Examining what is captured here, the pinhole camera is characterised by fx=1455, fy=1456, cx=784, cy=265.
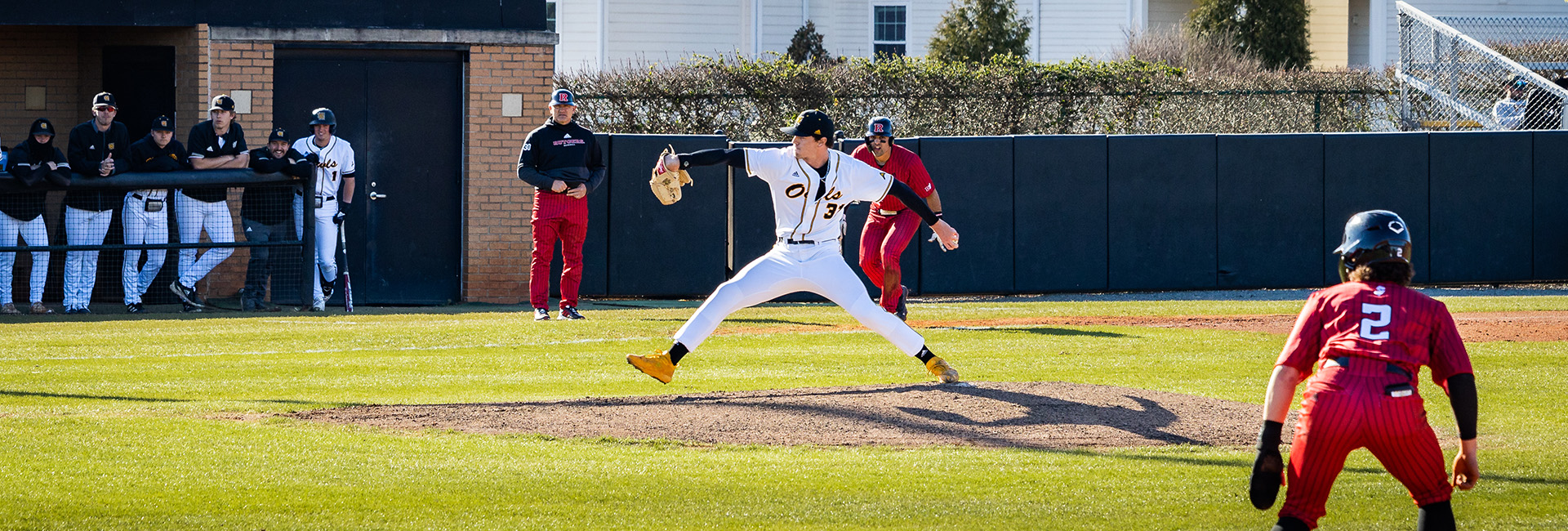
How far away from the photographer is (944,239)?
28.9ft

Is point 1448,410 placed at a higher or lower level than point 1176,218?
lower

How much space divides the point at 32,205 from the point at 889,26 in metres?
19.8

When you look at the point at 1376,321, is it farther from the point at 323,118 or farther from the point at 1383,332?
the point at 323,118

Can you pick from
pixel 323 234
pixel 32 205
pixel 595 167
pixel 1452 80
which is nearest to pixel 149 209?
pixel 32 205

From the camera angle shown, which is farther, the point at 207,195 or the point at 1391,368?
the point at 207,195

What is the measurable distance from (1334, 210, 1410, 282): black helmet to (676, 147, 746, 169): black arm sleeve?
14.7 feet

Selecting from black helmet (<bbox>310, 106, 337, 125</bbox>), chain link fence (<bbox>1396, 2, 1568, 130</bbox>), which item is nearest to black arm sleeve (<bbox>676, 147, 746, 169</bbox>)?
black helmet (<bbox>310, 106, 337, 125</bbox>)

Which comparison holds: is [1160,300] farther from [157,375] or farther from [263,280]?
[157,375]

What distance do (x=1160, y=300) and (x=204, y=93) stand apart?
417 inches

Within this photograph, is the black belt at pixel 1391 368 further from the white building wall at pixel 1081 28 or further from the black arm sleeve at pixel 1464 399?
the white building wall at pixel 1081 28

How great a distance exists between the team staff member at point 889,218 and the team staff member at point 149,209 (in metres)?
6.35

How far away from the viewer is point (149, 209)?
1343cm

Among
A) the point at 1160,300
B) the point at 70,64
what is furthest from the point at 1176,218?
the point at 70,64

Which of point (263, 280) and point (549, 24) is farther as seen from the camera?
point (549, 24)
